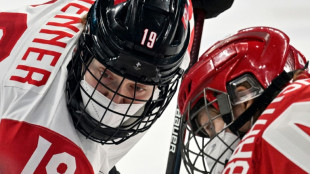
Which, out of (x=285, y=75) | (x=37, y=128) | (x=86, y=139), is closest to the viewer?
(x=285, y=75)

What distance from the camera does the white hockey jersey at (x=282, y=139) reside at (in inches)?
32.9

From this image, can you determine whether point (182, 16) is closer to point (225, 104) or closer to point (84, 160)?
point (225, 104)

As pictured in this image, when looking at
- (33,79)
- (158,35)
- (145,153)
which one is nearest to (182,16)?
(158,35)

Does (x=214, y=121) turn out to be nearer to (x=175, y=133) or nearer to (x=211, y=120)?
(x=211, y=120)

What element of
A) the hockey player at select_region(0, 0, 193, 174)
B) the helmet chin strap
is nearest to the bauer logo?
the hockey player at select_region(0, 0, 193, 174)

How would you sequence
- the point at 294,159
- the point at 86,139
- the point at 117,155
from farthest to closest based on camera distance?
the point at 117,155, the point at 86,139, the point at 294,159

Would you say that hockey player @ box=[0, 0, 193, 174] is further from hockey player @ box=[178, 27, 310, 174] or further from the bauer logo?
the bauer logo

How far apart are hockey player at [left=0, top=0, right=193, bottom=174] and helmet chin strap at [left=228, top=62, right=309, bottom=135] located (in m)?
0.20

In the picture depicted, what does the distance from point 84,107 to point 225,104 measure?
13.0 inches

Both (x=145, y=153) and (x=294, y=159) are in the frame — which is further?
(x=145, y=153)

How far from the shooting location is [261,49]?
4.09 feet

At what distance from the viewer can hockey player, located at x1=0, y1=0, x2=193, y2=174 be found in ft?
4.01

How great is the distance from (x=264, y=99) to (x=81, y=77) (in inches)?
16.4

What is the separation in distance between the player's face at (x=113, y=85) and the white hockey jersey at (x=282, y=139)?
434 mm
